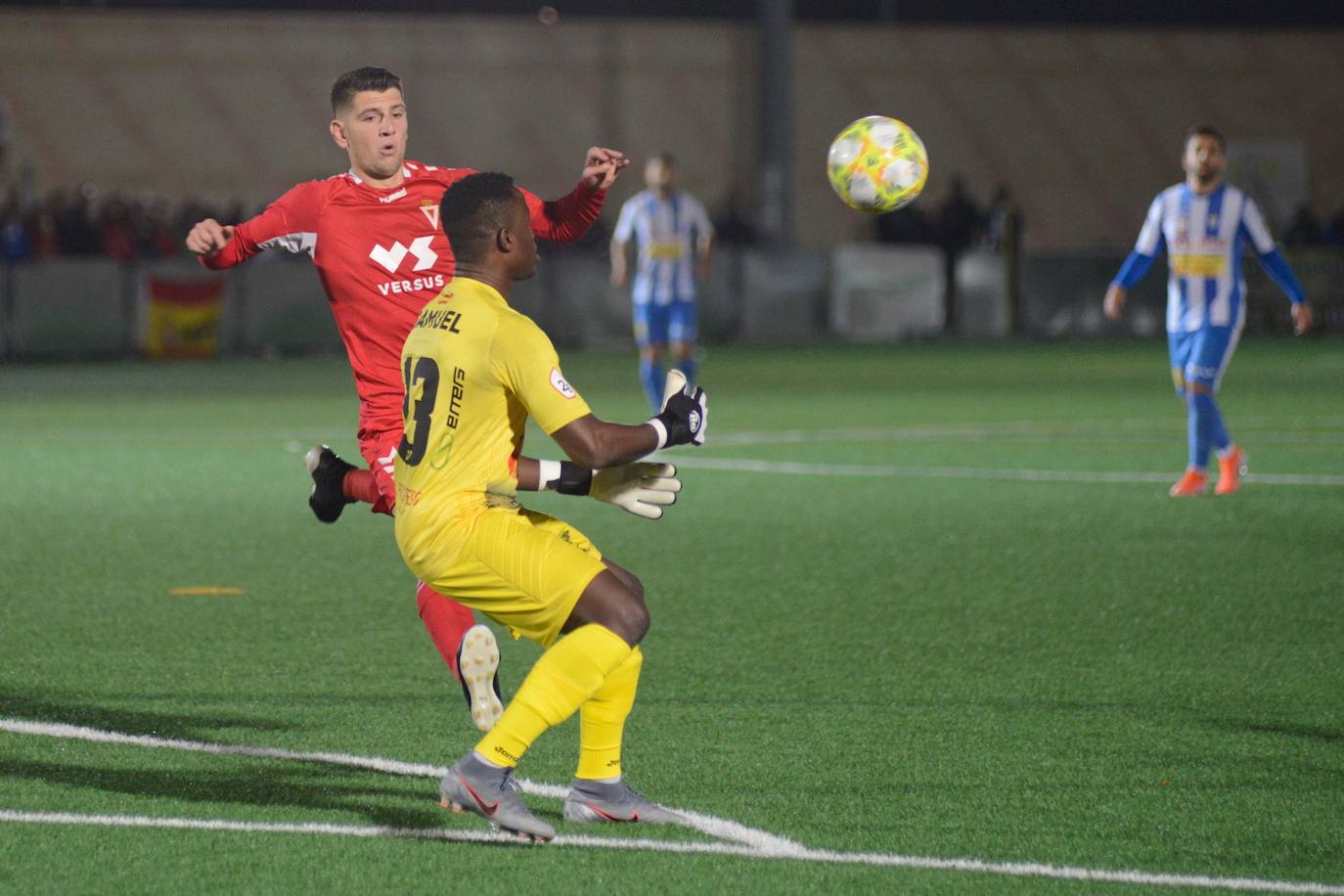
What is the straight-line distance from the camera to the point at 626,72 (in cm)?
3897

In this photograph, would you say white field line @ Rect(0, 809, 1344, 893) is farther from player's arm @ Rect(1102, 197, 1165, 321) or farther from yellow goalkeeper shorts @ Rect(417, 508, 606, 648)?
player's arm @ Rect(1102, 197, 1165, 321)

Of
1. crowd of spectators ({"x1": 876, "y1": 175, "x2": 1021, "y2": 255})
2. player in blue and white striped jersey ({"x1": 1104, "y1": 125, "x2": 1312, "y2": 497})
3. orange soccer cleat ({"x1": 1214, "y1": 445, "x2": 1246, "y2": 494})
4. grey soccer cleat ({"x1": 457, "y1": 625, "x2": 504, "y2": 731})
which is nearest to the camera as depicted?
grey soccer cleat ({"x1": 457, "y1": 625, "x2": 504, "y2": 731})

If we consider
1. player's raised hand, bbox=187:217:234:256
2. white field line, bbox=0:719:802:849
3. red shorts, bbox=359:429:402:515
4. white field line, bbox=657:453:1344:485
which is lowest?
white field line, bbox=0:719:802:849

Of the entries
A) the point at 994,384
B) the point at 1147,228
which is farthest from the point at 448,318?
the point at 994,384

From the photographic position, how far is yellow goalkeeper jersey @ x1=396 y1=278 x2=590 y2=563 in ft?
17.5

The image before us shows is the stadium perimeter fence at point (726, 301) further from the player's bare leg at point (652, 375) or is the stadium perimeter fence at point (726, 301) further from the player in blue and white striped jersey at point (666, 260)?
the player's bare leg at point (652, 375)

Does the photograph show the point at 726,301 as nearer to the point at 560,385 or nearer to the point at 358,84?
the point at 358,84

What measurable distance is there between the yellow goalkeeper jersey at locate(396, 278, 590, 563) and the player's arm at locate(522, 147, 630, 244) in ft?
4.97

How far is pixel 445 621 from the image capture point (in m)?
6.27

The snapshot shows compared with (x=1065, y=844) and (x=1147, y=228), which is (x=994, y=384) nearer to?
(x=1147, y=228)

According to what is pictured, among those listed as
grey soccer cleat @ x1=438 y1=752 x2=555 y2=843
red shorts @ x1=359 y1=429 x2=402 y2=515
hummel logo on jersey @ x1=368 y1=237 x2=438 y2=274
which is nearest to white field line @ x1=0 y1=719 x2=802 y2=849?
grey soccer cleat @ x1=438 y1=752 x2=555 y2=843

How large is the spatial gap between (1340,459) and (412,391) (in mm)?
11539

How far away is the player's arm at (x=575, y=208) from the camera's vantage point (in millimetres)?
6952

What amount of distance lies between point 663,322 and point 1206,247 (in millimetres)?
8360
